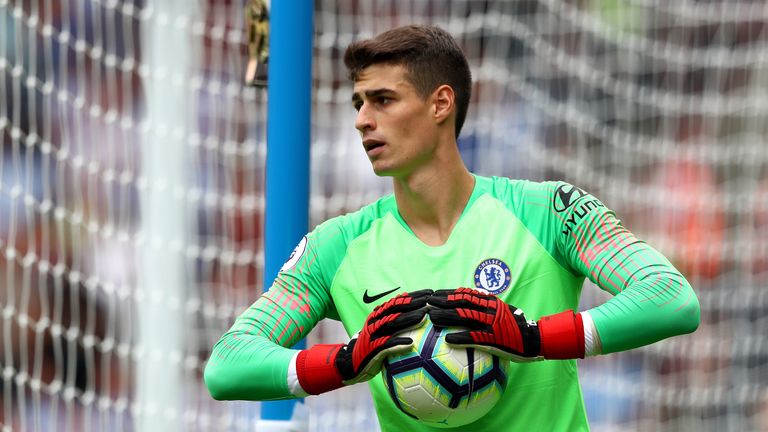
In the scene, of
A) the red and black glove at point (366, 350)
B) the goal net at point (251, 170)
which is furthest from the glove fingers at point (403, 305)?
the goal net at point (251, 170)

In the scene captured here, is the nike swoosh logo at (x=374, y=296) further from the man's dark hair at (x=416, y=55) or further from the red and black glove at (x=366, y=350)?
the man's dark hair at (x=416, y=55)

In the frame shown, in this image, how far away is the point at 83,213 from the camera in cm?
583

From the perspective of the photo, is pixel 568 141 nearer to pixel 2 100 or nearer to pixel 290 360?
pixel 2 100

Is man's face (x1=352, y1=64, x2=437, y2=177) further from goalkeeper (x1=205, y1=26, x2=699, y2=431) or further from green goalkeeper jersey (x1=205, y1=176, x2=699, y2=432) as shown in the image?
green goalkeeper jersey (x1=205, y1=176, x2=699, y2=432)

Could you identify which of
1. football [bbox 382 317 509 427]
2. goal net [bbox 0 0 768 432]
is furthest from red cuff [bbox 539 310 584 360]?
goal net [bbox 0 0 768 432]

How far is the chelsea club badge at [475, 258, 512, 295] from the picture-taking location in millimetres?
3115

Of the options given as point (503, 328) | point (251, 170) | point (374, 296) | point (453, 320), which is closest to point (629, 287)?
point (503, 328)

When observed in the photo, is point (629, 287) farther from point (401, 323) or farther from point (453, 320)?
point (401, 323)

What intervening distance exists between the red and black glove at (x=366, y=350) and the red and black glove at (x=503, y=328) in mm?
55

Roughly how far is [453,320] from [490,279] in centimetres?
43

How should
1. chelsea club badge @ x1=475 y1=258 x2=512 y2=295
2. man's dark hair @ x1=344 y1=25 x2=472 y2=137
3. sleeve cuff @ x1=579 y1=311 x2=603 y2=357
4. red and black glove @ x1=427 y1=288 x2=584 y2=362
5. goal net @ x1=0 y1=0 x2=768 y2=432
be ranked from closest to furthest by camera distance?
red and black glove @ x1=427 y1=288 x2=584 y2=362, sleeve cuff @ x1=579 y1=311 x2=603 y2=357, chelsea club badge @ x1=475 y1=258 x2=512 y2=295, man's dark hair @ x1=344 y1=25 x2=472 y2=137, goal net @ x1=0 y1=0 x2=768 y2=432

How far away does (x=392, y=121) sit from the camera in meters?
3.20

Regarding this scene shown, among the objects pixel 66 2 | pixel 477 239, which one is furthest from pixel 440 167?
pixel 66 2

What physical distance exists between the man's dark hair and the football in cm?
81
